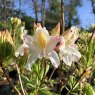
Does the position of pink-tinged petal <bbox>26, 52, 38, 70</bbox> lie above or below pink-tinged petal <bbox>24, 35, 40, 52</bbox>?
below

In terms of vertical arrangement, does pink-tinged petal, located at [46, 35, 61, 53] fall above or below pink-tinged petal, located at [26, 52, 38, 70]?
above

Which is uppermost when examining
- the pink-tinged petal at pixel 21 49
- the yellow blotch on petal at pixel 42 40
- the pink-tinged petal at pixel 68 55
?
the yellow blotch on petal at pixel 42 40

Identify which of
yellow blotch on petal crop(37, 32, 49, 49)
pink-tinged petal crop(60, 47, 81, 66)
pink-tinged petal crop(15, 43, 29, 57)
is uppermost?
yellow blotch on petal crop(37, 32, 49, 49)

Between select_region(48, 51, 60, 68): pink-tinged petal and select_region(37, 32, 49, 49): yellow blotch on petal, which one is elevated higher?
select_region(37, 32, 49, 49): yellow blotch on petal

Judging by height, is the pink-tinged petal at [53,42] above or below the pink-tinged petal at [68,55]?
above

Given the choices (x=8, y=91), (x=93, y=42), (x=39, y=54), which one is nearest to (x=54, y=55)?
(x=39, y=54)

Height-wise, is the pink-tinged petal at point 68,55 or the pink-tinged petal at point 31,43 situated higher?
the pink-tinged petal at point 31,43
